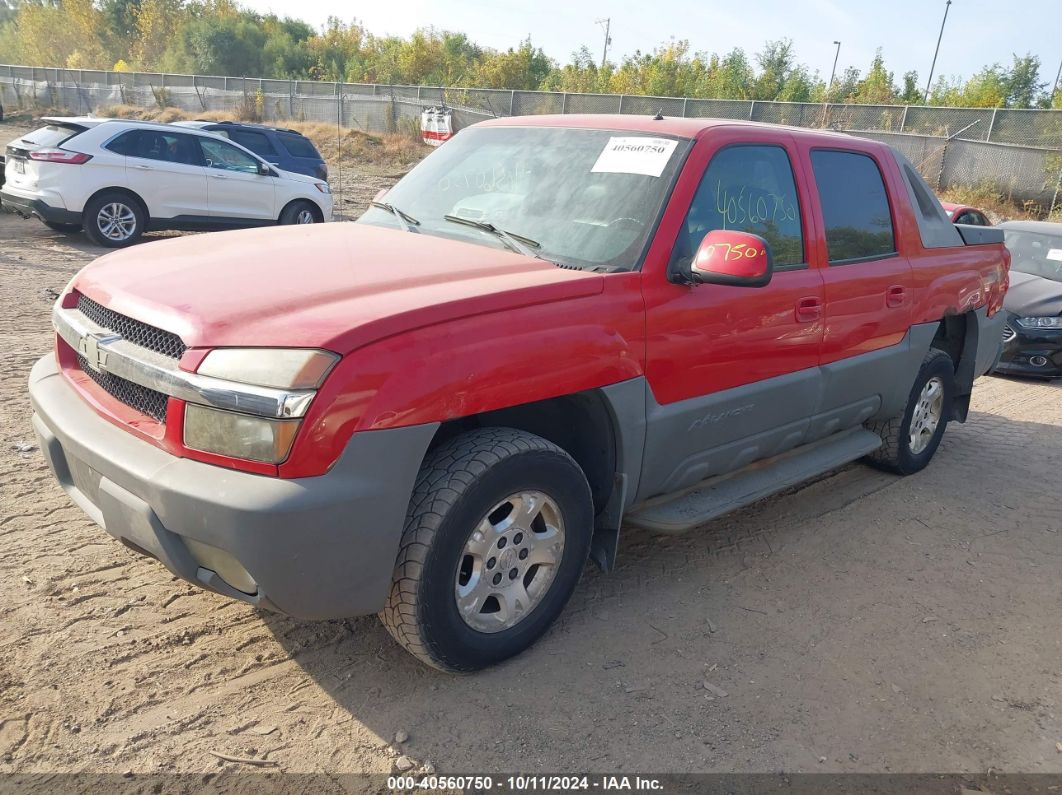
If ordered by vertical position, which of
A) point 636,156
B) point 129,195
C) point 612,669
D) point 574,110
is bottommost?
point 612,669

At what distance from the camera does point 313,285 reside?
278cm

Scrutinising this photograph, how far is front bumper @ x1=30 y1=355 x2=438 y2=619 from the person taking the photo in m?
2.33

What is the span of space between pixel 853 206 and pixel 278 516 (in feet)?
10.9

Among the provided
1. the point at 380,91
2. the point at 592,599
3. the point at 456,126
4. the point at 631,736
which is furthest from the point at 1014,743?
the point at 380,91

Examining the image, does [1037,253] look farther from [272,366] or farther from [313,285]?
[272,366]

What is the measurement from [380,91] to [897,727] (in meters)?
34.2

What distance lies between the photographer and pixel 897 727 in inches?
114

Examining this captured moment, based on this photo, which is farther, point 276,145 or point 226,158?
point 276,145

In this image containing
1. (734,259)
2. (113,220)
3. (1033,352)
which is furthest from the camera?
(113,220)

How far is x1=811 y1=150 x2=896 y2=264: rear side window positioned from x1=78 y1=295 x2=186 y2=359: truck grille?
2953 mm

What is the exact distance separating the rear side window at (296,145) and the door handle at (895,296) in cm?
1342

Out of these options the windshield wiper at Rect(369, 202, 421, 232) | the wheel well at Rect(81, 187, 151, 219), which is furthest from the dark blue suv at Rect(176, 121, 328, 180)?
the windshield wiper at Rect(369, 202, 421, 232)

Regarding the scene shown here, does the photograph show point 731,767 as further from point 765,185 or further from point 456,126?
point 456,126

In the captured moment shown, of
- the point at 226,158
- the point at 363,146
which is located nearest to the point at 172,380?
the point at 226,158
